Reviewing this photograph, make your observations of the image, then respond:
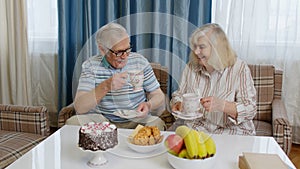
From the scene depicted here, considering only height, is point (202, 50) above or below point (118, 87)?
above

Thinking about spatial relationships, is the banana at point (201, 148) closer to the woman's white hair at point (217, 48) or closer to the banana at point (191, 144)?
the banana at point (191, 144)

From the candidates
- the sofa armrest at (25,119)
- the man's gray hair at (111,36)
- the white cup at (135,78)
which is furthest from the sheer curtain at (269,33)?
the sofa armrest at (25,119)

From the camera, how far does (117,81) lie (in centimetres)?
171

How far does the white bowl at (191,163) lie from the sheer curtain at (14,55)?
236 centimetres

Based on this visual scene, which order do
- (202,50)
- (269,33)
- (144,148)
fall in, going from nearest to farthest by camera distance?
1. (144,148)
2. (202,50)
3. (269,33)

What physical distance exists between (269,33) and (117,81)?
160cm

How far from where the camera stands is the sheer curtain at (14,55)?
A: 319 centimetres

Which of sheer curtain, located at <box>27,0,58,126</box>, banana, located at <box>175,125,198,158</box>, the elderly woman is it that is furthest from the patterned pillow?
sheer curtain, located at <box>27,0,58,126</box>

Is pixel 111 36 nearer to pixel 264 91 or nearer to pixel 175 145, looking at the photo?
pixel 175 145

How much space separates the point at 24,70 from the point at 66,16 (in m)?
0.65

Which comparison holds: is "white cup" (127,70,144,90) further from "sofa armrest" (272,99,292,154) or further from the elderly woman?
"sofa armrest" (272,99,292,154)

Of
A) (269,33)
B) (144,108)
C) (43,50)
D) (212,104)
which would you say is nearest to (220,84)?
(212,104)

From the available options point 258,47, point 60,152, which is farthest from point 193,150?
point 258,47

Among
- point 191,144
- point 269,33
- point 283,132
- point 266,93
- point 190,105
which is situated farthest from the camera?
point 269,33
